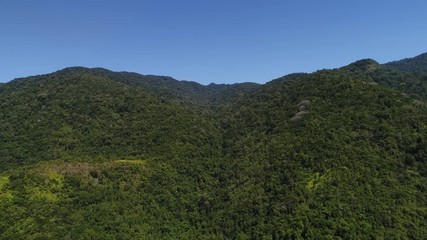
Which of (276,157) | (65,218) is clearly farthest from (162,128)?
(65,218)

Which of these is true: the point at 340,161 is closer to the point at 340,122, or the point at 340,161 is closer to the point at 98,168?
the point at 340,122

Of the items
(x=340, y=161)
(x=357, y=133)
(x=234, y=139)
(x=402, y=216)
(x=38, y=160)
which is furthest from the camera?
(x=234, y=139)

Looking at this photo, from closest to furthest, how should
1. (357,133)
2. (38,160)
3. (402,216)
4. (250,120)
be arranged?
(402,216) → (357,133) → (38,160) → (250,120)

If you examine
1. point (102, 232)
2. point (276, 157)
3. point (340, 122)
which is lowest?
point (102, 232)

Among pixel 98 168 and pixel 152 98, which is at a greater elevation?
pixel 152 98

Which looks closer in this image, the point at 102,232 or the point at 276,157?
the point at 102,232

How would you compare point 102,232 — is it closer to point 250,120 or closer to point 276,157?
point 276,157

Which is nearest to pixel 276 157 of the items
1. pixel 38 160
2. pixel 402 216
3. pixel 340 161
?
pixel 340 161
